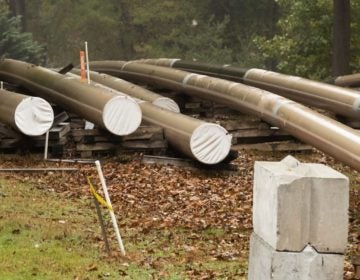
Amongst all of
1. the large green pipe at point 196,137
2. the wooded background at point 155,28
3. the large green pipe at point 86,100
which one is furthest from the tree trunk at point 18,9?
the large green pipe at point 196,137

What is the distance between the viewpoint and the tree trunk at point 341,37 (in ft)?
75.5

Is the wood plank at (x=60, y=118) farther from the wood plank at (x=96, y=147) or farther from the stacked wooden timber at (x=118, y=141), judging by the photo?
the wood plank at (x=96, y=147)

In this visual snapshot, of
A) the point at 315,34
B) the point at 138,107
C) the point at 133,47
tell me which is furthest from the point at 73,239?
the point at 133,47

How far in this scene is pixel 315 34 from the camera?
88.1ft

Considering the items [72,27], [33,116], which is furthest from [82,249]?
[72,27]

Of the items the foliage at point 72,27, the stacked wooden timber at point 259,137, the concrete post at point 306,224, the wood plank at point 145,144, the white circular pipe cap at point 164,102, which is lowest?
the foliage at point 72,27

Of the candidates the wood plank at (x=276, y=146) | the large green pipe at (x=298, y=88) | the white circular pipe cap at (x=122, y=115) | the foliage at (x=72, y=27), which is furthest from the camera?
the foliage at (x=72, y=27)

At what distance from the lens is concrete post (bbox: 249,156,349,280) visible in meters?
4.61

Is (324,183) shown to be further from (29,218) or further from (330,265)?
(29,218)

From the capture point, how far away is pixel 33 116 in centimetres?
1419

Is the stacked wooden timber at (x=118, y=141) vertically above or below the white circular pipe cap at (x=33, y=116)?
below

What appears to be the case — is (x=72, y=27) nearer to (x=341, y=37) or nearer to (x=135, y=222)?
(x=341, y=37)

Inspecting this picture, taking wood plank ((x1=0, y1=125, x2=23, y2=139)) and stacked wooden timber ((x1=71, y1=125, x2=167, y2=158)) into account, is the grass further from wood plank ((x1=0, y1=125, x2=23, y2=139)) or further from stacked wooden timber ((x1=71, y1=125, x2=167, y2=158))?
stacked wooden timber ((x1=71, y1=125, x2=167, y2=158))

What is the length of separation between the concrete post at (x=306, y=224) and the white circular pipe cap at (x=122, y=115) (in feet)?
32.6
